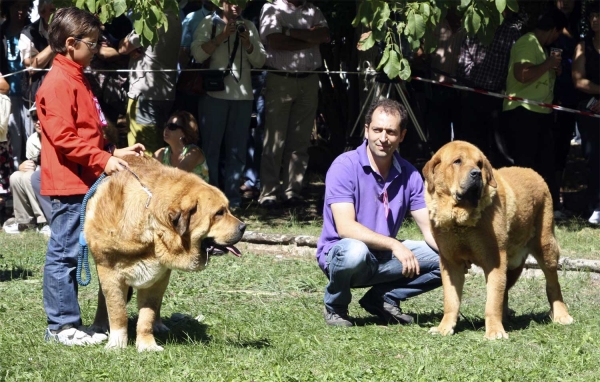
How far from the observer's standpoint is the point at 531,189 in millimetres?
6680

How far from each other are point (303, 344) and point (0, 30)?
24.7ft

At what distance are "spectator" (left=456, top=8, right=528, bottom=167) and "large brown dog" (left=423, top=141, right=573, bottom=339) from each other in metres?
4.89

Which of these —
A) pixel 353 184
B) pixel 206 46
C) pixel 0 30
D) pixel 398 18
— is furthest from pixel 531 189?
pixel 0 30

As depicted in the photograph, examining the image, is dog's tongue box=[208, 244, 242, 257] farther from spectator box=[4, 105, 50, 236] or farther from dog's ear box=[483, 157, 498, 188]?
spectator box=[4, 105, 50, 236]

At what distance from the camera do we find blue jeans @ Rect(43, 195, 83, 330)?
5887 mm

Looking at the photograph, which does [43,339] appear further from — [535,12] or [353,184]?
[535,12]

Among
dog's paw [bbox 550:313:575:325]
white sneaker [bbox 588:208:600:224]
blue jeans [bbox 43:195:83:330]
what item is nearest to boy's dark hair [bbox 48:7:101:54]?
Answer: blue jeans [bbox 43:195:83:330]

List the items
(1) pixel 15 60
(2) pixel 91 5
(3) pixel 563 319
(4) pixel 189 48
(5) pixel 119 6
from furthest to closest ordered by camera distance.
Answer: (1) pixel 15 60
(4) pixel 189 48
(2) pixel 91 5
(5) pixel 119 6
(3) pixel 563 319

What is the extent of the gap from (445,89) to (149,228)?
7451 mm

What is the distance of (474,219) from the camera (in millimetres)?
6125

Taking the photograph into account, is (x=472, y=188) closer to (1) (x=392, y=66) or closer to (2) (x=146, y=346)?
(2) (x=146, y=346)

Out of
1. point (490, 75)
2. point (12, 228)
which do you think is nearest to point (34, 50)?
point (12, 228)

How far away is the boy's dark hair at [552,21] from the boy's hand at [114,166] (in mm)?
6632

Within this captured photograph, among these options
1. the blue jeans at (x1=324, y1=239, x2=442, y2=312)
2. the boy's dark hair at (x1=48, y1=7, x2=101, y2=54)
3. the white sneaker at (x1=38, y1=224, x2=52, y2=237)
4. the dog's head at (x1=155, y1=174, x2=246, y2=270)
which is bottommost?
the white sneaker at (x1=38, y1=224, x2=52, y2=237)
